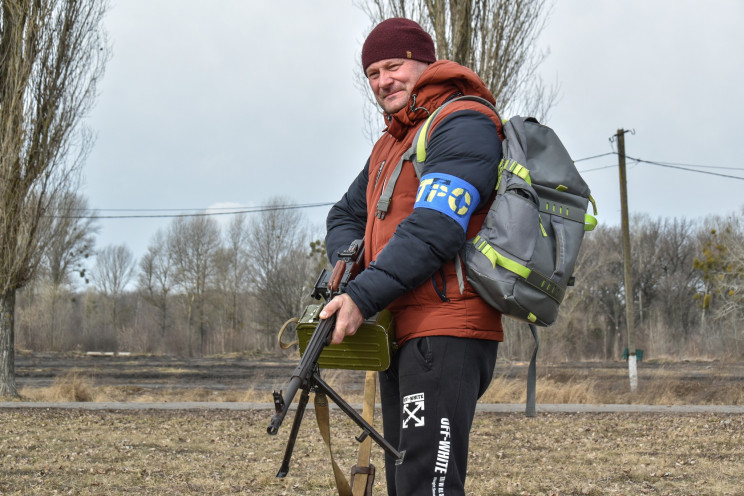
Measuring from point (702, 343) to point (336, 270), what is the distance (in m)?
→ 39.8

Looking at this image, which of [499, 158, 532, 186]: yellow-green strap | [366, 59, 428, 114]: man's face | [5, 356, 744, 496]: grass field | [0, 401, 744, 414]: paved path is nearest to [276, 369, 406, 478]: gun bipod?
[499, 158, 532, 186]: yellow-green strap

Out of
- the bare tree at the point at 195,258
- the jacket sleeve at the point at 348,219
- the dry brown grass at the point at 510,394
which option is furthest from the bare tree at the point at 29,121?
the bare tree at the point at 195,258

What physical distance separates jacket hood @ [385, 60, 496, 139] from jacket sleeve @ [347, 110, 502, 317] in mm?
218

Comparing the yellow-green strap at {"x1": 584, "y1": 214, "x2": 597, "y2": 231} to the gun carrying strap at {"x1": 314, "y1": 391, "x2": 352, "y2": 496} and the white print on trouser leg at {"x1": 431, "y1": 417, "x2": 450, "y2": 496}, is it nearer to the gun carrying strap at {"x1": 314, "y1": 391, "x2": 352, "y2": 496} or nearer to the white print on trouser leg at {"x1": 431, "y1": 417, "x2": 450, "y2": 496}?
the white print on trouser leg at {"x1": 431, "y1": 417, "x2": 450, "y2": 496}

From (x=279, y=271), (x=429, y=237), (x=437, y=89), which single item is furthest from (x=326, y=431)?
(x=279, y=271)

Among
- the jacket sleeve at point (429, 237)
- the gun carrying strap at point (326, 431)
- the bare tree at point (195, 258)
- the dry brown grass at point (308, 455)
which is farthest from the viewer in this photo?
the bare tree at point (195, 258)

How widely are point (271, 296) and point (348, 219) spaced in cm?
5004

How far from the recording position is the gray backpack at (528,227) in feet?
7.03

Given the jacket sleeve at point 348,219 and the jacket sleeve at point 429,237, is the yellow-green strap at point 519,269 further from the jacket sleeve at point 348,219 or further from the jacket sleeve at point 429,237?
the jacket sleeve at point 348,219

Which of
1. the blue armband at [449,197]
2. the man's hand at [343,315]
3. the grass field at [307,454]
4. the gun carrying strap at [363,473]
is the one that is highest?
the blue armband at [449,197]

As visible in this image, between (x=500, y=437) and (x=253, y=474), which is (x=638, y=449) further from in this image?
(x=253, y=474)

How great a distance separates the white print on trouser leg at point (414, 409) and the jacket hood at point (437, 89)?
2.94 feet

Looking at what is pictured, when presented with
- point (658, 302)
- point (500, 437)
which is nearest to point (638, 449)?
point (500, 437)

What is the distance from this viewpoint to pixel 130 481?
5797 millimetres
